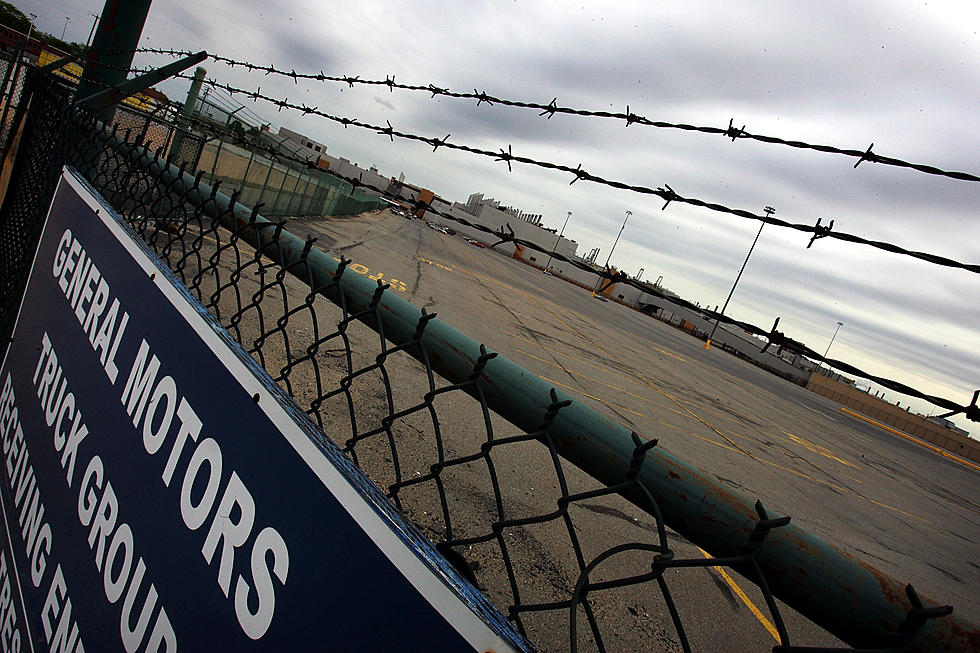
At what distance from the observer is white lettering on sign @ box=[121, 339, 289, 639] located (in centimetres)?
89

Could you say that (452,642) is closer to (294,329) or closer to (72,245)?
(72,245)

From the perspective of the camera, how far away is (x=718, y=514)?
819mm

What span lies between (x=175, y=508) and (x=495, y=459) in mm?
4379

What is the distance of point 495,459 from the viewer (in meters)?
5.32

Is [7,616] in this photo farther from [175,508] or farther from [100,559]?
[175,508]

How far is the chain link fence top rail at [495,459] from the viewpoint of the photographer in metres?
0.74

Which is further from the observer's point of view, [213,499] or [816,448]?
[816,448]

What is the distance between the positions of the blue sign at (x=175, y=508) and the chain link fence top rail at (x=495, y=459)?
20 centimetres

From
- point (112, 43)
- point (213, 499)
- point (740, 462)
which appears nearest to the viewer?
point (213, 499)

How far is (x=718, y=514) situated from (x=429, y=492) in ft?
11.8

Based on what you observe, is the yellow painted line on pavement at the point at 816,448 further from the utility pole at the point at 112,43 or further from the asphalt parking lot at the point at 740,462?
the utility pole at the point at 112,43

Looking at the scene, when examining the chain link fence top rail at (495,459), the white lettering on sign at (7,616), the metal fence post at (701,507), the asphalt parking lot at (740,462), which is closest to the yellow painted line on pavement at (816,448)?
the asphalt parking lot at (740,462)

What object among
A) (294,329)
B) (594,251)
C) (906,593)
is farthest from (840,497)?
(594,251)

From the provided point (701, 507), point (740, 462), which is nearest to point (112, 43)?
point (701, 507)
